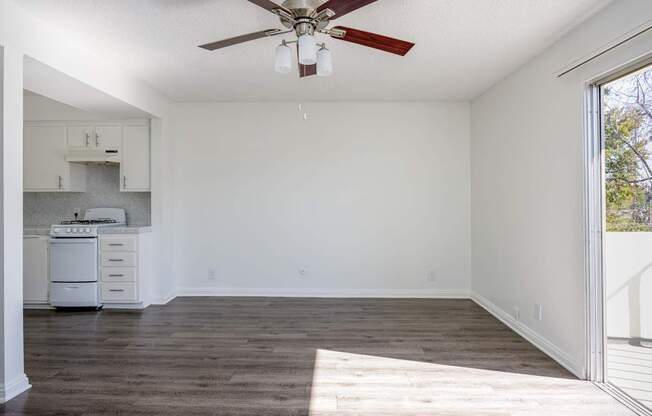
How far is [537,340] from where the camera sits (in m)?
3.48

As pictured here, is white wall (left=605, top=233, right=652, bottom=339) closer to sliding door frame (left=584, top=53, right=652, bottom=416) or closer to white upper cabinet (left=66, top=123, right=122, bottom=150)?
sliding door frame (left=584, top=53, right=652, bottom=416)

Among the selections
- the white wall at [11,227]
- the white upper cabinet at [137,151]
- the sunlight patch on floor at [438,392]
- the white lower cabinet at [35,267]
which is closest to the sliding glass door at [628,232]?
the sunlight patch on floor at [438,392]

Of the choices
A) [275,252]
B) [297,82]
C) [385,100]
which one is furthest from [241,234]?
[385,100]

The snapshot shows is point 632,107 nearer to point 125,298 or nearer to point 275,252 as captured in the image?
point 275,252

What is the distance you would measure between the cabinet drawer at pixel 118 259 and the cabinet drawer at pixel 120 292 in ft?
0.72

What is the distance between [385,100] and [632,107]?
2.96m

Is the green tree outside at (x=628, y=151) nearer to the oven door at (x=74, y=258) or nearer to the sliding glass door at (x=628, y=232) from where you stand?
the sliding glass door at (x=628, y=232)

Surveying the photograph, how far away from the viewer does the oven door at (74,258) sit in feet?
15.3

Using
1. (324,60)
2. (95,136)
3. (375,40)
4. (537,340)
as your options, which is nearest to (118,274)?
(95,136)

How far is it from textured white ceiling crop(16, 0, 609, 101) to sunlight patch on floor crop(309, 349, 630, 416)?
244 centimetres

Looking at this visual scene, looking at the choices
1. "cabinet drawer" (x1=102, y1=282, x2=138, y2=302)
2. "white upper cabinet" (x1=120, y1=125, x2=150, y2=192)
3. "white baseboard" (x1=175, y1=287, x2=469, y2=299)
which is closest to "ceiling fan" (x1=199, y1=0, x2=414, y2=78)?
"white upper cabinet" (x1=120, y1=125, x2=150, y2=192)

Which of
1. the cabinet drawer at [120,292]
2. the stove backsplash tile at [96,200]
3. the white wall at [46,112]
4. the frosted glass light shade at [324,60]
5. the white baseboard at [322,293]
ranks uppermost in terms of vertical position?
the white wall at [46,112]

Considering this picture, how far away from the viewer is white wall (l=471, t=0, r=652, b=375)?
287 centimetres

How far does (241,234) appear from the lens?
5.36m
